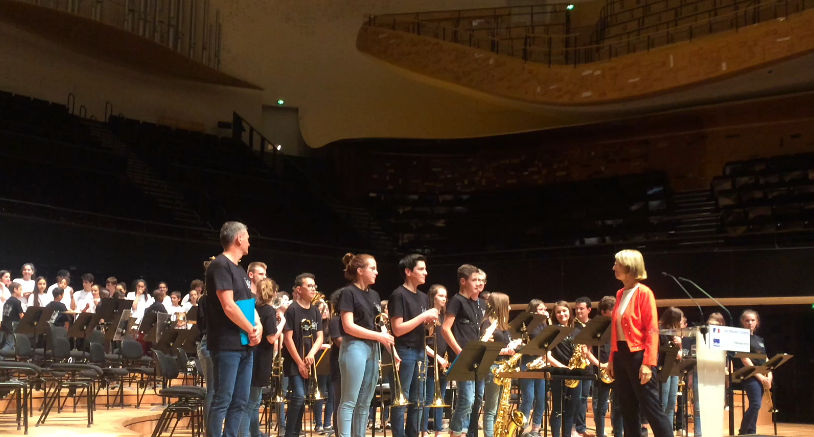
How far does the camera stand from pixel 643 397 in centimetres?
557

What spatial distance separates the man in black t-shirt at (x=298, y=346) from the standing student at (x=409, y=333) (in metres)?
1.23

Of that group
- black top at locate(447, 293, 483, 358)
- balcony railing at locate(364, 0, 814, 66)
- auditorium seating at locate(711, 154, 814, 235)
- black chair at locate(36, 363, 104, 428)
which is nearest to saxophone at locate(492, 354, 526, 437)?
black top at locate(447, 293, 483, 358)

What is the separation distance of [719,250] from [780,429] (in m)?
3.32

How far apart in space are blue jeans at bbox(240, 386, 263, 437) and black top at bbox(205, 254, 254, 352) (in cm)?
50

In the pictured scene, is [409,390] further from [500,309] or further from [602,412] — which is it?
[602,412]

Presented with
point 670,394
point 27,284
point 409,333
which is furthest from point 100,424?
point 670,394

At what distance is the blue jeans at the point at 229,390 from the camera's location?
532cm

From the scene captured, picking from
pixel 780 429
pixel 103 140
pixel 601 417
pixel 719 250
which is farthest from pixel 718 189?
pixel 103 140

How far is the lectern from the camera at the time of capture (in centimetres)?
641

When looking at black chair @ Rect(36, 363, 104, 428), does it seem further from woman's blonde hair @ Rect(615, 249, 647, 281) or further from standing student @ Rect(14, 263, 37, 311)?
woman's blonde hair @ Rect(615, 249, 647, 281)

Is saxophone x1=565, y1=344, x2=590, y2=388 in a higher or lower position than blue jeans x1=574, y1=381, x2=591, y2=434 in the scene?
higher

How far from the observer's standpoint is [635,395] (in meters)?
5.76

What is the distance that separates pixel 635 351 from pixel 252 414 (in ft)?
10.5

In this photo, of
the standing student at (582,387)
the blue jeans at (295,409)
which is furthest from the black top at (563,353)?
the blue jeans at (295,409)
